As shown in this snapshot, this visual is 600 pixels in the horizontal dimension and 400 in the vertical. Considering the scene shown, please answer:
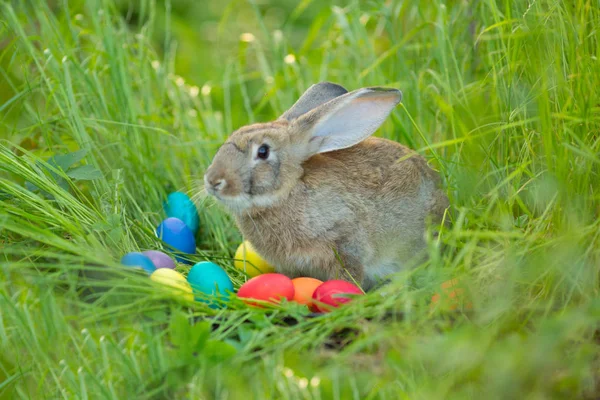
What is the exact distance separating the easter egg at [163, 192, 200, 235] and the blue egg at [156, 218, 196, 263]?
0.20m

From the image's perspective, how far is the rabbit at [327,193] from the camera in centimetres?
364

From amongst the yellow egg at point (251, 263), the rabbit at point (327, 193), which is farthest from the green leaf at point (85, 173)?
the yellow egg at point (251, 263)

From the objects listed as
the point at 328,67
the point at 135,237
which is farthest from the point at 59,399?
the point at 328,67

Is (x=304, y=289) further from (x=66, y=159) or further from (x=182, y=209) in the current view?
(x=66, y=159)

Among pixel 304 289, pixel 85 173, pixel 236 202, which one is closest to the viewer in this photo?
pixel 304 289

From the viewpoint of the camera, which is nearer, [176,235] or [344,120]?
[344,120]

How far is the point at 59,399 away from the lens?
2.79 m

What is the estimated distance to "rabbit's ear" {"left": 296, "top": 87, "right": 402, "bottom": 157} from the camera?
3.72 meters

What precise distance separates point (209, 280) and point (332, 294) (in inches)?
21.7

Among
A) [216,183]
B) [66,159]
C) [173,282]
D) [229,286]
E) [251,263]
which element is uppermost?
[66,159]

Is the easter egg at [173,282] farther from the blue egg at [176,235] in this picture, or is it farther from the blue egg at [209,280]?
the blue egg at [176,235]

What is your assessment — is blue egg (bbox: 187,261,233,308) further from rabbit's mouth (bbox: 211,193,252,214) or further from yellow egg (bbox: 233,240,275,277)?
yellow egg (bbox: 233,240,275,277)

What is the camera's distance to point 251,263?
395cm

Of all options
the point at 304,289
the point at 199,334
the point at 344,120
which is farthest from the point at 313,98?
the point at 199,334
